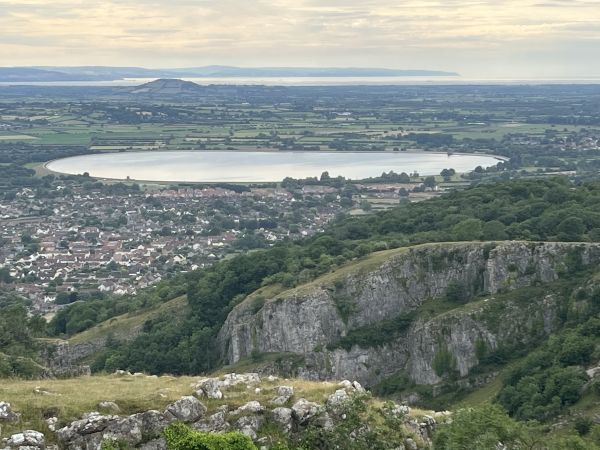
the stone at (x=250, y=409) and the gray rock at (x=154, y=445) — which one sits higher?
the stone at (x=250, y=409)

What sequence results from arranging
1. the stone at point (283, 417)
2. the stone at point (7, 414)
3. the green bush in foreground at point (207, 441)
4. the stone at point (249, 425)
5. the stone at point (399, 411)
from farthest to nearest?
the stone at point (399, 411), the stone at point (283, 417), the stone at point (249, 425), the stone at point (7, 414), the green bush in foreground at point (207, 441)

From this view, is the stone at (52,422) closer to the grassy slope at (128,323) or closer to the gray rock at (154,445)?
the gray rock at (154,445)

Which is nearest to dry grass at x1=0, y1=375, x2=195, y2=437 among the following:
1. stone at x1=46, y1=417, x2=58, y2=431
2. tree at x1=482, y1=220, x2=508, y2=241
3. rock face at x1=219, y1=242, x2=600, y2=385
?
stone at x1=46, y1=417, x2=58, y2=431

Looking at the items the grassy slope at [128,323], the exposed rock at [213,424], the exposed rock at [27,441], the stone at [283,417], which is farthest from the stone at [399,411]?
the grassy slope at [128,323]

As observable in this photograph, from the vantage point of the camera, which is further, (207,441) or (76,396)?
(76,396)

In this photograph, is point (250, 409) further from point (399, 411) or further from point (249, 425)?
point (399, 411)

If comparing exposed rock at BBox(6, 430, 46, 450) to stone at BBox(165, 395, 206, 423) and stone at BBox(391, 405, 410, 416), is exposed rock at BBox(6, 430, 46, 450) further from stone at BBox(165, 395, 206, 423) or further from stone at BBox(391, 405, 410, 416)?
stone at BBox(391, 405, 410, 416)

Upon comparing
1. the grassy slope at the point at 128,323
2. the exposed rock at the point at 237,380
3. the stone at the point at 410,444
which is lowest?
the grassy slope at the point at 128,323

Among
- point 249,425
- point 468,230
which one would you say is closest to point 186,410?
point 249,425
